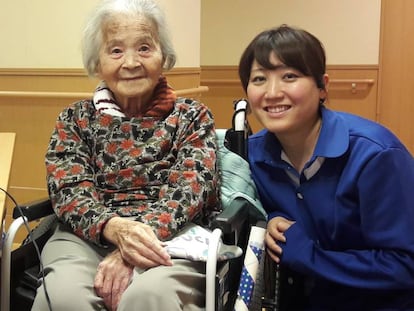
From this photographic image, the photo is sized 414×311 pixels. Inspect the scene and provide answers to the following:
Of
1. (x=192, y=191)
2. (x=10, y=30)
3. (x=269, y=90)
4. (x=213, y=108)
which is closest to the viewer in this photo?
(x=269, y=90)

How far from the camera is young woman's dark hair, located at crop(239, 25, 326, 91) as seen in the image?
147 centimetres

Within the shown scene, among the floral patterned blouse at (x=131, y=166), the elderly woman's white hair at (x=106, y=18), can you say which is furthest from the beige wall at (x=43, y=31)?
the floral patterned blouse at (x=131, y=166)

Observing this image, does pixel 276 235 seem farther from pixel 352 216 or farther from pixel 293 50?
pixel 293 50

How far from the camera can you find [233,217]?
1.43 meters

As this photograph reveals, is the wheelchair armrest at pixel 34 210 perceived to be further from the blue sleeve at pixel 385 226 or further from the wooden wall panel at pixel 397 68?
the wooden wall panel at pixel 397 68

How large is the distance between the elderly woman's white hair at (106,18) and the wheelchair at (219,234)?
0.35 m

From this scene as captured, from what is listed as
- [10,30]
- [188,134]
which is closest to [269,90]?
[188,134]

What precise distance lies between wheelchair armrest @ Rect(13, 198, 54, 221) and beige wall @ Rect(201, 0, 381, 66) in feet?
11.8

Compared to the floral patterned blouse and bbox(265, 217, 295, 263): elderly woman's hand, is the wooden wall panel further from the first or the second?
bbox(265, 217, 295, 263): elderly woman's hand

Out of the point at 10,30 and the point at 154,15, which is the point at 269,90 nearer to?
the point at 154,15

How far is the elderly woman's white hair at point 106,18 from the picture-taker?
175 cm

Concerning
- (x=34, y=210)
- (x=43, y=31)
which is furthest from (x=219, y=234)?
(x=43, y=31)

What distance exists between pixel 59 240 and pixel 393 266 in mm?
937

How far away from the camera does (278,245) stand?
→ 59.6 inches
